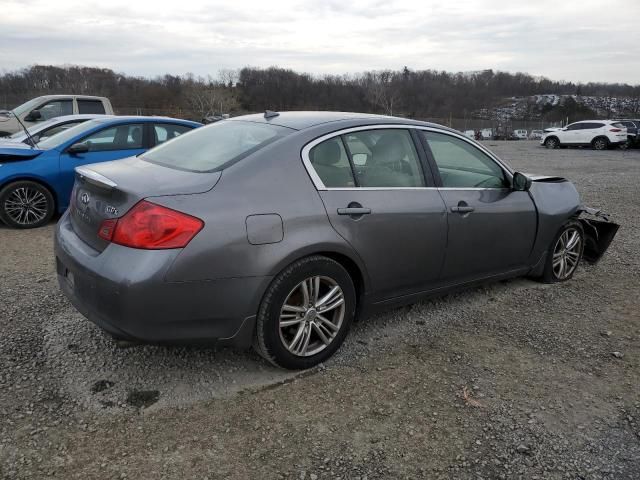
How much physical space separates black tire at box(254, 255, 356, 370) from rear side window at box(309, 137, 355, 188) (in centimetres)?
49

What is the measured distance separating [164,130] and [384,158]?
5.04 m

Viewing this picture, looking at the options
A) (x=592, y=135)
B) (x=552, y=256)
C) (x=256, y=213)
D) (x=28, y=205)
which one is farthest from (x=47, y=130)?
(x=592, y=135)

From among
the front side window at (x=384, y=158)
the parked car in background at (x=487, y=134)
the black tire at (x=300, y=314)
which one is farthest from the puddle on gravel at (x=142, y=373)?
the parked car in background at (x=487, y=134)

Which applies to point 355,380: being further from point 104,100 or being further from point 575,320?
point 104,100

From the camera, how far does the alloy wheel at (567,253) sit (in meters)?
4.90

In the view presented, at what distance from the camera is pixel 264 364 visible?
11.0 feet

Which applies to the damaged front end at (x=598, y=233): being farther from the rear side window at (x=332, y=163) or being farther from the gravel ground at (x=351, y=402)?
the rear side window at (x=332, y=163)

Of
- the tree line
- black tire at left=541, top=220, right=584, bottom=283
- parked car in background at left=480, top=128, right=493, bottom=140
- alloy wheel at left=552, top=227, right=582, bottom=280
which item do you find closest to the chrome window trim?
black tire at left=541, top=220, right=584, bottom=283

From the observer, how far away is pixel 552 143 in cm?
2831

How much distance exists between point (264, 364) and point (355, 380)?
591 mm

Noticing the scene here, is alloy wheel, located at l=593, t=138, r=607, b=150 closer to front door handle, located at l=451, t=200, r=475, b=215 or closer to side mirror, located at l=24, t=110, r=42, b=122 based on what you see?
side mirror, located at l=24, t=110, r=42, b=122

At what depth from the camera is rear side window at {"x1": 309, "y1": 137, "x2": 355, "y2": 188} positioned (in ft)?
10.6

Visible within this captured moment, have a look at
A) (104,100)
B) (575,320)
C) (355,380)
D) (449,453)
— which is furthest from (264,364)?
(104,100)

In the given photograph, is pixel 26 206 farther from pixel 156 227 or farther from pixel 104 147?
pixel 156 227
